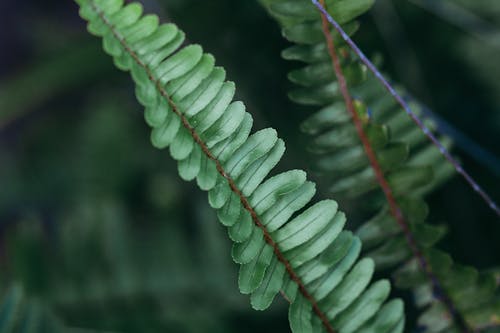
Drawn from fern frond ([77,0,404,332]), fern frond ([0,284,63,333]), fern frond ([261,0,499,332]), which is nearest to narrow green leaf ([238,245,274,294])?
fern frond ([77,0,404,332])

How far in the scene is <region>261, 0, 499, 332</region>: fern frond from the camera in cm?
68

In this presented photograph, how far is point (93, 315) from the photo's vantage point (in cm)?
108

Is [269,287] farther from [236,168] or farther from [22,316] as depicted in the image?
[22,316]

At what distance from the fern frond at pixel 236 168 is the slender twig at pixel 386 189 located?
0.11 meters

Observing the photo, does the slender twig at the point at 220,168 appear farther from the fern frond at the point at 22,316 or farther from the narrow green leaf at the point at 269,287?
the fern frond at the point at 22,316

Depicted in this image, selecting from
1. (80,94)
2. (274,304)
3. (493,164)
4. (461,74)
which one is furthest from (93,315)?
(80,94)

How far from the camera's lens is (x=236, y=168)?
0.59 metres

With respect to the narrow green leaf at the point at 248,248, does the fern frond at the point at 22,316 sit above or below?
above

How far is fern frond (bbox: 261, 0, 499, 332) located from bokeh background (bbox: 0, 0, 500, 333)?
0.27 metres

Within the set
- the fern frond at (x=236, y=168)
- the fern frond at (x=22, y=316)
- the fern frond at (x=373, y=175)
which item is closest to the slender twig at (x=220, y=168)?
the fern frond at (x=236, y=168)

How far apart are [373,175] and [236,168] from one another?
0.69 ft

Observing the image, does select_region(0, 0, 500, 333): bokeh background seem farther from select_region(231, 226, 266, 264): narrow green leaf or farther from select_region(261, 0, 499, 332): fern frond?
select_region(231, 226, 266, 264): narrow green leaf

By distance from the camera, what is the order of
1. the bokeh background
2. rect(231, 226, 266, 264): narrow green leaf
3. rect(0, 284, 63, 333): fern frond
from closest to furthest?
rect(231, 226, 266, 264): narrow green leaf
rect(0, 284, 63, 333): fern frond
the bokeh background

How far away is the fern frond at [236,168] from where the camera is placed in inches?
23.3
